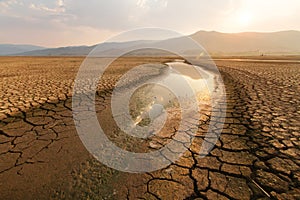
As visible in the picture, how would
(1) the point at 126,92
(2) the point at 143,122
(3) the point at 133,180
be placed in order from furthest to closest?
(1) the point at 126,92 < (2) the point at 143,122 < (3) the point at 133,180

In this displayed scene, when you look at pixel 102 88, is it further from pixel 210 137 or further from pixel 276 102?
pixel 276 102

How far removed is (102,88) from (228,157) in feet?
16.0

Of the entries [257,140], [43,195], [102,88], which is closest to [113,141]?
[43,195]

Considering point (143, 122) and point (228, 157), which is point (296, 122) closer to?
point (228, 157)

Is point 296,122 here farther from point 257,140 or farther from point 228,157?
point 228,157

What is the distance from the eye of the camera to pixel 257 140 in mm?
2639

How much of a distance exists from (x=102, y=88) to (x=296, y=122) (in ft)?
17.8

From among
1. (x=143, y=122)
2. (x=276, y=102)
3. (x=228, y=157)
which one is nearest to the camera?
(x=228, y=157)

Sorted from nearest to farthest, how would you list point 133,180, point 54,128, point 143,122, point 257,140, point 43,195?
point 43,195 < point 133,180 < point 257,140 < point 54,128 < point 143,122

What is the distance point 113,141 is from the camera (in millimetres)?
2705

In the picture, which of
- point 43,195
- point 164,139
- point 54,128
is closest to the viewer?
point 43,195

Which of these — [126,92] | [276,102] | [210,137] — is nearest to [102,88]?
[126,92]

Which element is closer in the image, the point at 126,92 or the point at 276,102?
the point at 276,102

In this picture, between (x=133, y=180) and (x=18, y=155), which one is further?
(x=18, y=155)
